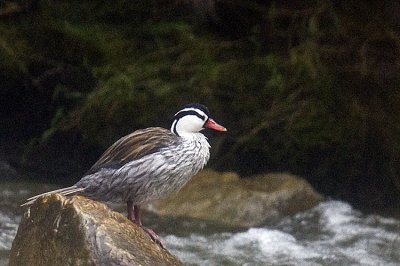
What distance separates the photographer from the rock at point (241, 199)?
7926 mm

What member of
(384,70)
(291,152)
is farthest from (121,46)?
(384,70)

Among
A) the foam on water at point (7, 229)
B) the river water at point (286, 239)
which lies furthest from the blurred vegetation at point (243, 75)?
Result: the foam on water at point (7, 229)

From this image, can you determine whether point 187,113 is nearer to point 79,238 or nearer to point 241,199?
point 79,238

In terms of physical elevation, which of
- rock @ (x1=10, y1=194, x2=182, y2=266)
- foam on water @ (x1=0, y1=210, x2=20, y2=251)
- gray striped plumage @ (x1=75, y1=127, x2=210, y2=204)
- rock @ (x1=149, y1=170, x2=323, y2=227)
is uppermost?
gray striped plumage @ (x1=75, y1=127, x2=210, y2=204)

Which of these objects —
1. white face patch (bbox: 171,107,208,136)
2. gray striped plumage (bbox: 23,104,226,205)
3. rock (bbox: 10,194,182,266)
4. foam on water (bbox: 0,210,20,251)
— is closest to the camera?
rock (bbox: 10,194,182,266)

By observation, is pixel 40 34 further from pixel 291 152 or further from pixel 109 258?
pixel 109 258

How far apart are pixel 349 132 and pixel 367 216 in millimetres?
891

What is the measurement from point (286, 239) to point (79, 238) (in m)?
3.46

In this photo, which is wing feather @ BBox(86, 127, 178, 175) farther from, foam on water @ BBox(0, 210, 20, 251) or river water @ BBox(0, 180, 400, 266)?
foam on water @ BBox(0, 210, 20, 251)

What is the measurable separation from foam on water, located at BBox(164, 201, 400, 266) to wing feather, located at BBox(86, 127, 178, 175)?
1568 mm

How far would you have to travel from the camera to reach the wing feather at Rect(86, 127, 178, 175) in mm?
5332

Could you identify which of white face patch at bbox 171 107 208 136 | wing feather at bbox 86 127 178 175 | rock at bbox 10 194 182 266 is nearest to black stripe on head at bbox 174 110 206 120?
white face patch at bbox 171 107 208 136

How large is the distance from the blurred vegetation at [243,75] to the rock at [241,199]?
583 millimetres

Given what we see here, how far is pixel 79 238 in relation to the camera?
14.1ft
